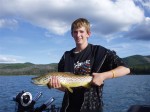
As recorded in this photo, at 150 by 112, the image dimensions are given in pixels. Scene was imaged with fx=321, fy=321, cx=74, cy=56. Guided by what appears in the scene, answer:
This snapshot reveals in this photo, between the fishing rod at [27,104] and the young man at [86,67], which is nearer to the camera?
the young man at [86,67]

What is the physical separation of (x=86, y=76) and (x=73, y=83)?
10.1 inches

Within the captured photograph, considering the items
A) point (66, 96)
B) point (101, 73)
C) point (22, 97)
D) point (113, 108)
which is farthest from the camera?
point (113, 108)

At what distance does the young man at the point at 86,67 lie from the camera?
5199 millimetres

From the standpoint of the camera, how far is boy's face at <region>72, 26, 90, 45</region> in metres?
5.36

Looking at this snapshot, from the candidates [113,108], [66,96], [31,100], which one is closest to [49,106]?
[31,100]

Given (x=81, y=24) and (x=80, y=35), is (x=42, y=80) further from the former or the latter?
(x=81, y=24)

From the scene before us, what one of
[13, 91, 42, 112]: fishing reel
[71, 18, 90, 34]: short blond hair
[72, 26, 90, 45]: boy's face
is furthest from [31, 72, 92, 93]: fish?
[13, 91, 42, 112]: fishing reel

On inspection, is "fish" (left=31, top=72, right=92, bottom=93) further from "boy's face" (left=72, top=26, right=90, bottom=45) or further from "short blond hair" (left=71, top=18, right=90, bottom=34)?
"short blond hair" (left=71, top=18, right=90, bottom=34)

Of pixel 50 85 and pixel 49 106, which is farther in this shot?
pixel 49 106

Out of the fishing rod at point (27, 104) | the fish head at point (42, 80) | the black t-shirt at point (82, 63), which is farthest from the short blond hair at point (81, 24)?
the fishing rod at point (27, 104)

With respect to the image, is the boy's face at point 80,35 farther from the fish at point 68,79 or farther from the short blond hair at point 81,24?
the fish at point 68,79

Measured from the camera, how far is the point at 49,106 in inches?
387

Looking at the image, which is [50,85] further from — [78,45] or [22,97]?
[22,97]

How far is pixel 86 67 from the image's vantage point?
5.37m
